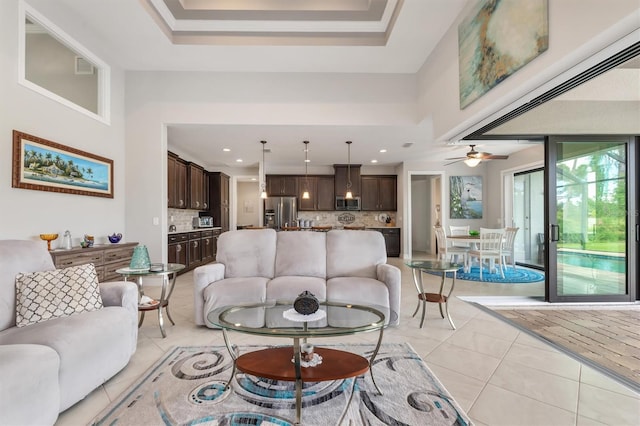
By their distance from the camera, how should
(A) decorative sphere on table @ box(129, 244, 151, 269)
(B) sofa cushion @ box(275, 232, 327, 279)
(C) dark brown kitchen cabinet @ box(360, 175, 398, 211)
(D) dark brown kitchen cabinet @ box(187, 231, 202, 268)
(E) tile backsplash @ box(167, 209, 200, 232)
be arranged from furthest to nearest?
1. (C) dark brown kitchen cabinet @ box(360, 175, 398, 211)
2. (E) tile backsplash @ box(167, 209, 200, 232)
3. (D) dark brown kitchen cabinet @ box(187, 231, 202, 268)
4. (B) sofa cushion @ box(275, 232, 327, 279)
5. (A) decorative sphere on table @ box(129, 244, 151, 269)

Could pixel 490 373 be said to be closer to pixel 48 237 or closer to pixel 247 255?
pixel 247 255

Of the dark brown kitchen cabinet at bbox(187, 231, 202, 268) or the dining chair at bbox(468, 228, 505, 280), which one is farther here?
the dark brown kitchen cabinet at bbox(187, 231, 202, 268)

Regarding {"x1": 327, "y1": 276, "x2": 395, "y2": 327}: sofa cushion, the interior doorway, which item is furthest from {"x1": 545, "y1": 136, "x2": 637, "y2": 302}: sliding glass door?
the interior doorway

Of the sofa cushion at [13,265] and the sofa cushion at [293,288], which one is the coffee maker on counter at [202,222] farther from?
the sofa cushion at [13,265]

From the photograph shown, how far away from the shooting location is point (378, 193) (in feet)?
29.9

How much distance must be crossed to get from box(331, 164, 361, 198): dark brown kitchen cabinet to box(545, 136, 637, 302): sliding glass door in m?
5.23

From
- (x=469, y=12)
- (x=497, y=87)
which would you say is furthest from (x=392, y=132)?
(x=497, y=87)

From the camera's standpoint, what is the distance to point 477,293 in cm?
465

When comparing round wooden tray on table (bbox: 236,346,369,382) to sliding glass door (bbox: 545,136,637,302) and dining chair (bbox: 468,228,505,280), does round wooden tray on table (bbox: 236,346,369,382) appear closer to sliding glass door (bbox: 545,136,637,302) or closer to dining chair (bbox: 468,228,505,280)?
sliding glass door (bbox: 545,136,637,302)

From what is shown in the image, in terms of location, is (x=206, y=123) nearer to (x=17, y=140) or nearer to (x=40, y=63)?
(x=40, y=63)

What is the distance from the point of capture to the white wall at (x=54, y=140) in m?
3.05

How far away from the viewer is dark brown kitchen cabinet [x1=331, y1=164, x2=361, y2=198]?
894 cm

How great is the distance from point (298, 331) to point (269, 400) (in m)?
0.52

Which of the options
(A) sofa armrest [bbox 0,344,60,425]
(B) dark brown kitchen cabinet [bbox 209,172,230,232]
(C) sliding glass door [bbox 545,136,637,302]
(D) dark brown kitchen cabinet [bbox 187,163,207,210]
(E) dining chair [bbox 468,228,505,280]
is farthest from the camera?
(B) dark brown kitchen cabinet [bbox 209,172,230,232]
